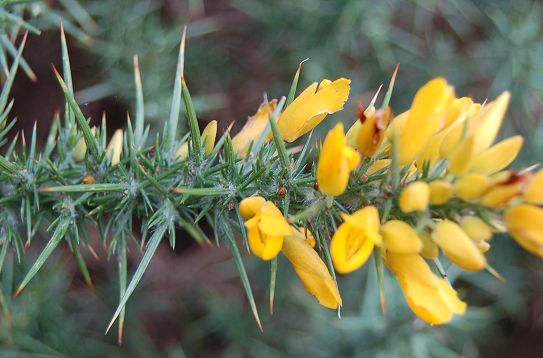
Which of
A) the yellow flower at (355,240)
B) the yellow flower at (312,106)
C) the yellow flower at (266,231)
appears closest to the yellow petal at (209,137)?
the yellow flower at (312,106)

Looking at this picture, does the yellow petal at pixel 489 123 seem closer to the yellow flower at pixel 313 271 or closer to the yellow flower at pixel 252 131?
the yellow flower at pixel 313 271

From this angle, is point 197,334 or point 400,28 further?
point 400,28

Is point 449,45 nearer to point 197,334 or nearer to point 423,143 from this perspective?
point 197,334

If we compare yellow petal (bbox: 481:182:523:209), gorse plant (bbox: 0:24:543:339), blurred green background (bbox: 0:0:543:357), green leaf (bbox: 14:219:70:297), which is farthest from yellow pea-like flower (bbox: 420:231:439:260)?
blurred green background (bbox: 0:0:543:357)

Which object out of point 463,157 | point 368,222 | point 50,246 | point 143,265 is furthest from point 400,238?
point 50,246

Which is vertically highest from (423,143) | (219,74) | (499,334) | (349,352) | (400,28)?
(423,143)

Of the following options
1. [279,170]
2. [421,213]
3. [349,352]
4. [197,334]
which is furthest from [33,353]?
[421,213]

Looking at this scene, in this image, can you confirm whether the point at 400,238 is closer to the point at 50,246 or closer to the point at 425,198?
the point at 425,198

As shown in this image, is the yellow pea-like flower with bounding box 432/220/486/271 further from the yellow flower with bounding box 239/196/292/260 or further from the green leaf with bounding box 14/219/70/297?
the green leaf with bounding box 14/219/70/297
